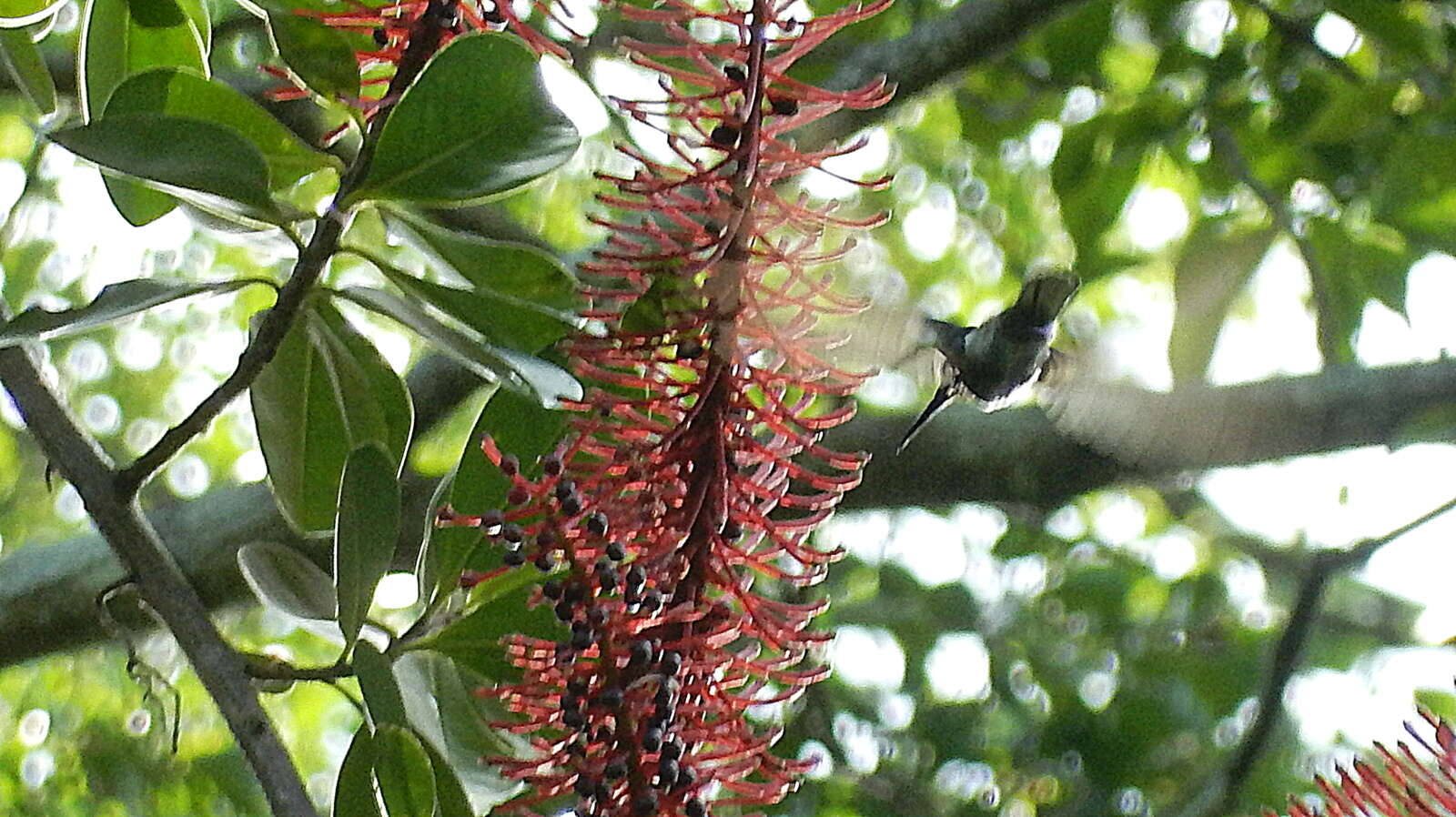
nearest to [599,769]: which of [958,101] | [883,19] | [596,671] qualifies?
[596,671]

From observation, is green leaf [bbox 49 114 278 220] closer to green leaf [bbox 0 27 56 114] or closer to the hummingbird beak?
green leaf [bbox 0 27 56 114]

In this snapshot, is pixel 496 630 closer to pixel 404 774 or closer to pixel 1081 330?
pixel 404 774

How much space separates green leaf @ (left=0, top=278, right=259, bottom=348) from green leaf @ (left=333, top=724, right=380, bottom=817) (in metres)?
0.19

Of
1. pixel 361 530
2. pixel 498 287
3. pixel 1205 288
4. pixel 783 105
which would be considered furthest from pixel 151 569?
pixel 1205 288

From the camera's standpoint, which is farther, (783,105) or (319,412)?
(319,412)

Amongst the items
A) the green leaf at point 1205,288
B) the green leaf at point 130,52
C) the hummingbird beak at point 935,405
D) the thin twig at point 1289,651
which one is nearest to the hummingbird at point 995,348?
the hummingbird beak at point 935,405

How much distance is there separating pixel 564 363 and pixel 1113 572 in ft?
4.23

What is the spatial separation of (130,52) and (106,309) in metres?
0.21

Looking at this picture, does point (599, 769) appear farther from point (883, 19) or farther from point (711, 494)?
point (883, 19)

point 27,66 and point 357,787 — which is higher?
point 27,66

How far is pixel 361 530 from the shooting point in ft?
2.07

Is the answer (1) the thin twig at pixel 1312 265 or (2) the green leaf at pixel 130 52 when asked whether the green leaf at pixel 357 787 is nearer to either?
(2) the green leaf at pixel 130 52

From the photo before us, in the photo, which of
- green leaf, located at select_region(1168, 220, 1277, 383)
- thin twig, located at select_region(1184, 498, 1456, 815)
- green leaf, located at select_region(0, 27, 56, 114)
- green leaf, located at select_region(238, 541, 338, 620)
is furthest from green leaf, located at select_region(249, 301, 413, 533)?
thin twig, located at select_region(1184, 498, 1456, 815)

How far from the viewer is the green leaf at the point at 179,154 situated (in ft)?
1.78
